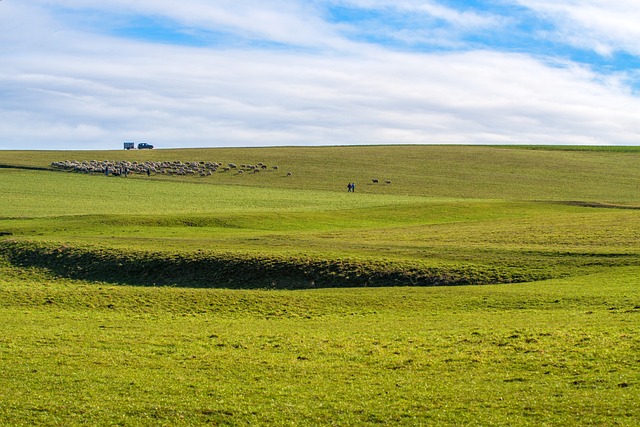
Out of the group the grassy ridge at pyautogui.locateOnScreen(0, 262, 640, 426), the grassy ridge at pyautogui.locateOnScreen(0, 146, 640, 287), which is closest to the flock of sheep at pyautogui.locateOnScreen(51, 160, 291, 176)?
the grassy ridge at pyautogui.locateOnScreen(0, 146, 640, 287)

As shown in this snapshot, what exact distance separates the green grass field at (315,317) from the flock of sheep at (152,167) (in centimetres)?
3418

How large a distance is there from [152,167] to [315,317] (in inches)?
3034

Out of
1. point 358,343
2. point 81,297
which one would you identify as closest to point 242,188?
point 81,297

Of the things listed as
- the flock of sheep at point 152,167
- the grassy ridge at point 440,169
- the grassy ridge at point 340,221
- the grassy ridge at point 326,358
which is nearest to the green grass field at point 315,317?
the grassy ridge at point 326,358

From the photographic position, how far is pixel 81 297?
1006 inches

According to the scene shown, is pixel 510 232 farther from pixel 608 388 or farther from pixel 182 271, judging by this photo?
pixel 608 388

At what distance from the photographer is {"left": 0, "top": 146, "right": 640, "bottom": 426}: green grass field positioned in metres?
12.8

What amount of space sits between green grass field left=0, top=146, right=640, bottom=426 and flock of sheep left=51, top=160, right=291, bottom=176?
112 feet

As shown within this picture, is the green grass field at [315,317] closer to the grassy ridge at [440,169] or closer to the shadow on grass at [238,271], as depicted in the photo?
the shadow on grass at [238,271]

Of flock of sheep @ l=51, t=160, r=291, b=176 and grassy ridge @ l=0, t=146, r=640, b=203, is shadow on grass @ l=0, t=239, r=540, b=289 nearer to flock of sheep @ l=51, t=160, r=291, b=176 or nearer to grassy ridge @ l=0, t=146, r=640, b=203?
grassy ridge @ l=0, t=146, r=640, b=203

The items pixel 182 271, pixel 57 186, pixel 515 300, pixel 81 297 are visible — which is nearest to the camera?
pixel 515 300

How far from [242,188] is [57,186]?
18932mm

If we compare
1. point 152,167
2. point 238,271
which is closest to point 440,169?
point 152,167

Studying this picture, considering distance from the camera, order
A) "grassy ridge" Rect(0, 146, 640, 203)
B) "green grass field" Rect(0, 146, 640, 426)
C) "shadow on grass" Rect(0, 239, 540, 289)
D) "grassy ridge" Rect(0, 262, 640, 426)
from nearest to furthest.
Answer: "grassy ridge" Rect(0, 262, 640, 426), "green grass field" Rect(0, 146, 640, 426), "shadow on grass" Rect(0, 239, 540, 289), "grassy ridge" Rect(0, 146, 640, 203)
